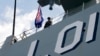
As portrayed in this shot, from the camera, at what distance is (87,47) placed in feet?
29.5

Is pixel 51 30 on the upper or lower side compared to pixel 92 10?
lower

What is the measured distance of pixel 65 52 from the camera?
9.52m

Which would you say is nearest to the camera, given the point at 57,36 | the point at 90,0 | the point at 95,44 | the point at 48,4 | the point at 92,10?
the point at 95,44

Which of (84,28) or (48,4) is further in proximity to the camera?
(48,4)

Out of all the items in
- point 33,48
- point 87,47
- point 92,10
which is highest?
point 92,10

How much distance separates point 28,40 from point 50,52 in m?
1.32

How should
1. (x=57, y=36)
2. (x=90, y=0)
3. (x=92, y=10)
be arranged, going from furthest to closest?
(x=90, y=0) → (x=57, y=36) → (x=92, y=10)

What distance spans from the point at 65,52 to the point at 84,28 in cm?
73

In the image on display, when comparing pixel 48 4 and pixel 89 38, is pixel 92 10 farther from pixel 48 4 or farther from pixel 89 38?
pixel 48 4

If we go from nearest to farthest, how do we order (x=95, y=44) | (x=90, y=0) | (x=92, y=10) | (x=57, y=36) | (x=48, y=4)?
(x=95, y=44) → (x=92, y=10) → (x=57, y=36) → (x=90, y=0) → (x=48, y=4)

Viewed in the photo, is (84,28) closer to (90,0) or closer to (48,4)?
(90,0)

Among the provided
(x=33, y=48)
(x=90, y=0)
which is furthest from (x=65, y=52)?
(x=90, y=0)

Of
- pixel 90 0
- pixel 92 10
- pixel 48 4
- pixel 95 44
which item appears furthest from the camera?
pixel 48 4

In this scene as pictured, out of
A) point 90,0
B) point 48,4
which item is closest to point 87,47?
point 90,0
